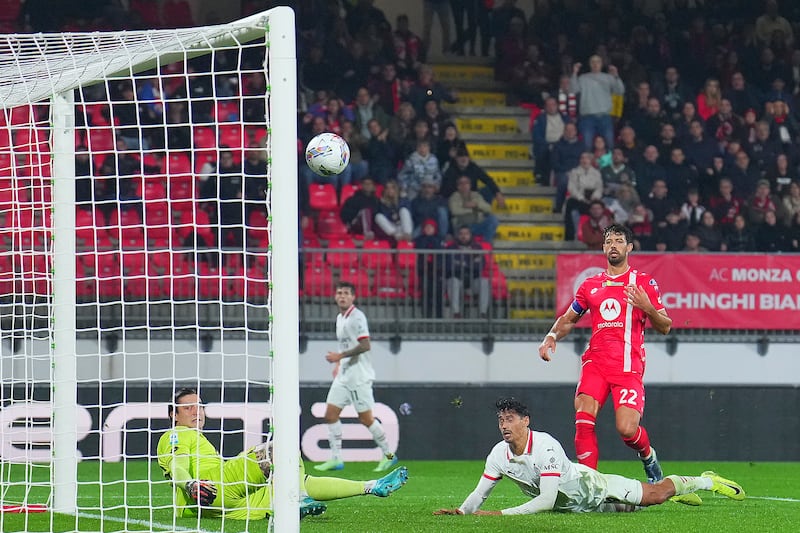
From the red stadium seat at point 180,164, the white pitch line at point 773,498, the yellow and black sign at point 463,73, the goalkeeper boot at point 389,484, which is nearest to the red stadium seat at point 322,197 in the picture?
the red stadium seat at point 180,164

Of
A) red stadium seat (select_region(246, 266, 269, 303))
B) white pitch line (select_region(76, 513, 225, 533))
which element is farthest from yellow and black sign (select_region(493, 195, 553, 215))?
white pitch line (select_region(76, 513, 225, 533))

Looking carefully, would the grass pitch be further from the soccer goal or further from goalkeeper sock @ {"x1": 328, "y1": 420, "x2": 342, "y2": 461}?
goalkeeper sock @ {"x1": 328, "y1": 420, "x2": 342, "y2": 461}

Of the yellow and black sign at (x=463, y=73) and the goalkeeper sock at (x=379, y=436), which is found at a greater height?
the yellow and black sign at (x=463, y=73)

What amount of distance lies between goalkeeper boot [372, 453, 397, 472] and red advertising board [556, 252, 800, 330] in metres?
2.90

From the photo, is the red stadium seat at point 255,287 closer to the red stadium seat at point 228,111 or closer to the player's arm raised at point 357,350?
the player's arm raised at point 357,350

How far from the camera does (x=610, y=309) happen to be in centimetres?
897

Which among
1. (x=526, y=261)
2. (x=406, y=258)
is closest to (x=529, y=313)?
(x=526, y=261)

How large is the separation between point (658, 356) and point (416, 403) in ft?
9.62

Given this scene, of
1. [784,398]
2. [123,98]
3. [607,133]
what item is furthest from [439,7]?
[784,398]

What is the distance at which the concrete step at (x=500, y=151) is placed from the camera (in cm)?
1980

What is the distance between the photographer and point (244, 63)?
60.7ft

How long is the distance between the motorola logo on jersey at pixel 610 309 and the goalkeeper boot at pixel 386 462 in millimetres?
4363

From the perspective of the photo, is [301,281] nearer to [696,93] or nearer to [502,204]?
[502,204]

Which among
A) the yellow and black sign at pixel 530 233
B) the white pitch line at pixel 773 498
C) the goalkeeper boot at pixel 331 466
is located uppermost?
the yellow and black sign at pixel 530 233
